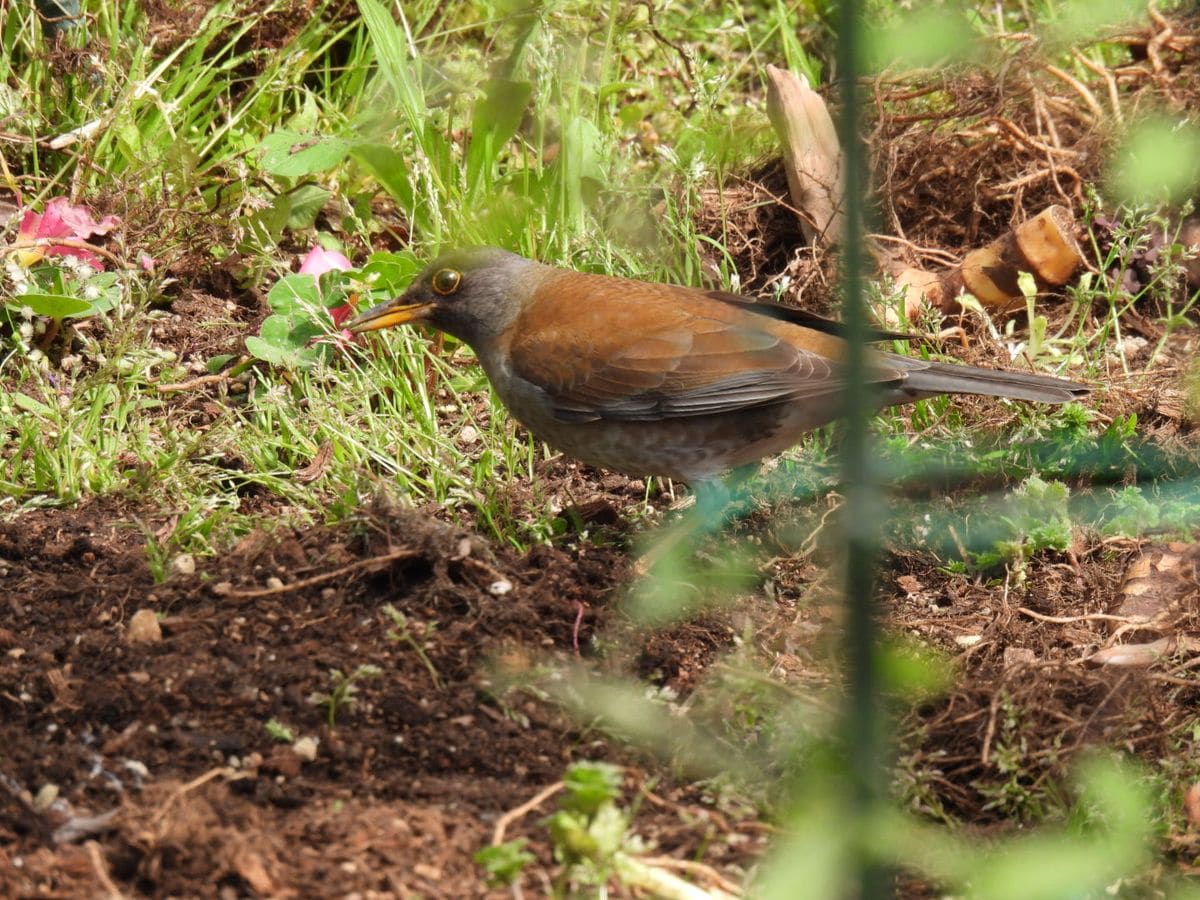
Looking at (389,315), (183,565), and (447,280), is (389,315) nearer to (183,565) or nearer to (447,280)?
(447,280)

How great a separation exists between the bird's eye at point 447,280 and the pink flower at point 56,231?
1.46 meters

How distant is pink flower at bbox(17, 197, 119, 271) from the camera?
222 inches

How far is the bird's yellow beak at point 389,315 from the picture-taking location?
17.0 ft

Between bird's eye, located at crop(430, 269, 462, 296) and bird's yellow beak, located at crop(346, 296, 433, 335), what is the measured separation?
8cm

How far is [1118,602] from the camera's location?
4.41 meters

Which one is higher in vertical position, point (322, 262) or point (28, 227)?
point (28, 227)

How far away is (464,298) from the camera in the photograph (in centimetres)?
529

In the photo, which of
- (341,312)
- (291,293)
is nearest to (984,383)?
(341,312)

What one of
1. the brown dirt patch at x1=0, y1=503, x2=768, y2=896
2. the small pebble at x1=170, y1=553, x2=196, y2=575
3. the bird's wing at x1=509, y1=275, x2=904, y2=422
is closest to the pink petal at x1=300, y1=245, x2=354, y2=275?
the bird's wing at x1=509, y1=275, x2=904, y2=422

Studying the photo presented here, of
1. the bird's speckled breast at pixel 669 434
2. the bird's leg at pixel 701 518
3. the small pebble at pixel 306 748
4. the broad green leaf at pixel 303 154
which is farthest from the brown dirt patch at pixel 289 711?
the broad green leaf at pixel 303 154

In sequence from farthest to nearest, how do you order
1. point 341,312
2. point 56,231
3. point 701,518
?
point 56,231, point 341,312, point 701,518

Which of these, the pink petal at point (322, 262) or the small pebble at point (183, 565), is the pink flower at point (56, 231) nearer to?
the pink petal at point (322, 262)

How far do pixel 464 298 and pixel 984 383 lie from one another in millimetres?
1850

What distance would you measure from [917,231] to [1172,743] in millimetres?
3239
